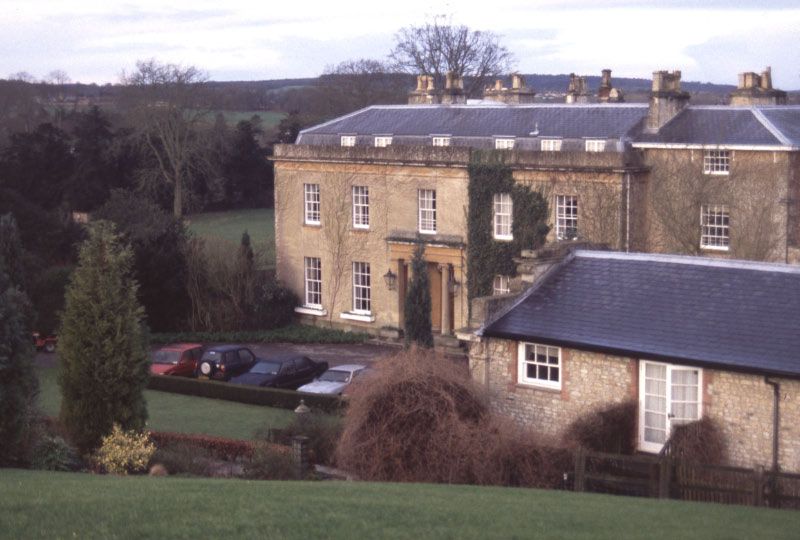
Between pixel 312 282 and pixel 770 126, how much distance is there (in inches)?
758

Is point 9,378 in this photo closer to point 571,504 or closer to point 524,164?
point 571,504

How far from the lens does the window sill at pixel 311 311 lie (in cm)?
4506

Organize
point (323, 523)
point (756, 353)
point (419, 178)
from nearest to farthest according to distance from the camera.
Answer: point (323, 523) → point (756, 353) → point (419, 178)

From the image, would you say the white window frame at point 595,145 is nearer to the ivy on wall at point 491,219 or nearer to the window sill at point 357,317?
the ivy on wall at point 491,219

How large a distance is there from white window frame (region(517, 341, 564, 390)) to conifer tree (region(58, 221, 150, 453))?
770 cm

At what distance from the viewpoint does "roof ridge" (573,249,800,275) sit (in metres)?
21.1

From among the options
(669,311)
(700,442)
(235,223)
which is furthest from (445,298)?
(235,223)

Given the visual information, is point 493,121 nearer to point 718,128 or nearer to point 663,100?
point 663,100

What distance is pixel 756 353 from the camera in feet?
63.8

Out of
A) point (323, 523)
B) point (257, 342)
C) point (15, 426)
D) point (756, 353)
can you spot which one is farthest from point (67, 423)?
point (257, 342)

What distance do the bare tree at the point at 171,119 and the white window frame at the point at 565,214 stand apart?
3194cm

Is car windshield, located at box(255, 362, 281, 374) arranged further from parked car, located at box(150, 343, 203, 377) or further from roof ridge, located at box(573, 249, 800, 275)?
roof ridge, located at box(573, 249, 800, 275)

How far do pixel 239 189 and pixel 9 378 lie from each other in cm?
5995

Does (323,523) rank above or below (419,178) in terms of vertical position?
below
